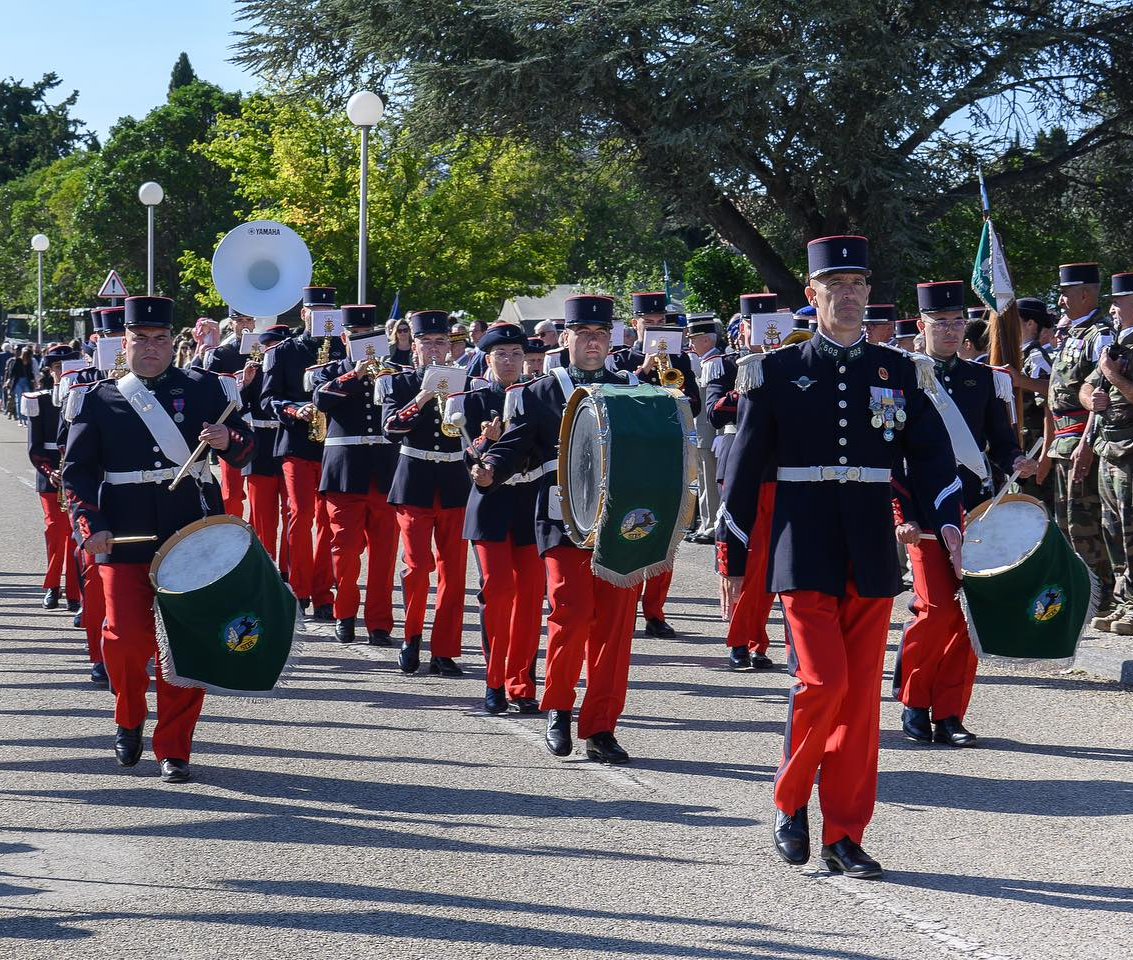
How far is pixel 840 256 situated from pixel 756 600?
435 cm

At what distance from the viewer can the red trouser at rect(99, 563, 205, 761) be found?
710 cm

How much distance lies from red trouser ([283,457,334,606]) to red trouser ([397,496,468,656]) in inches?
74.8

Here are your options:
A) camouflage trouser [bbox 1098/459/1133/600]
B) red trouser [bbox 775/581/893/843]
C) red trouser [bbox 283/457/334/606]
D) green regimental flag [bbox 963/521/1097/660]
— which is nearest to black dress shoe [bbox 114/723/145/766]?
red trouser [bbox 775/581/893/843]

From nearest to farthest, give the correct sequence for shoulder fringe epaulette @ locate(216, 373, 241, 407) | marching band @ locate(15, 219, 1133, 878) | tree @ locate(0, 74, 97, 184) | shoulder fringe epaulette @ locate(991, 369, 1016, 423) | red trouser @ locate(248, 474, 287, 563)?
marching band @ locate(15, 219, 1133, 878) < shoulder fringe epaulette @ locate(216, 373, 241, 407) < shoulder fringe epaulette @ locate(991, 369, 1016, 423) < red trouser @ locate(248, 474, 287, 563) < tree @ locate(0, 74, 97, 184)

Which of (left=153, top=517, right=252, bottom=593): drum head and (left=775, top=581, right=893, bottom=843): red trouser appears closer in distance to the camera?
(left=775, top=581, right=893, bottom=843): red trouser

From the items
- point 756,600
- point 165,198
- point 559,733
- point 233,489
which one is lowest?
point 559,733

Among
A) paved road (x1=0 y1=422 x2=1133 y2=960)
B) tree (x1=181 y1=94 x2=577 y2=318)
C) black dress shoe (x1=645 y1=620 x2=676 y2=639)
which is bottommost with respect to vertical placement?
paved road (x1=0 y1=422 x2=1133 y2=960)

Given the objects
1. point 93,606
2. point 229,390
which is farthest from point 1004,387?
point 93,606

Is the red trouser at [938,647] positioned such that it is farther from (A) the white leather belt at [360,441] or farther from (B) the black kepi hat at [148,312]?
(A) the white leather belt at [360,441]

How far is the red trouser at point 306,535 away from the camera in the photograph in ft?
38.2

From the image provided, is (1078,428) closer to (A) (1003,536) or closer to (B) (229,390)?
(A) (1003,536)

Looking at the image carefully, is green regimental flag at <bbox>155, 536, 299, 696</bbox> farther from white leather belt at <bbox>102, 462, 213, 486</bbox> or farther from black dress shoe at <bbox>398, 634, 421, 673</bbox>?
black dress shoe at <bbox>398, 634, 421, 673</bbox>

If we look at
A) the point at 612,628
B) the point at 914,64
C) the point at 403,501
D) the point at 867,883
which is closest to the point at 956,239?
the point at 914,64

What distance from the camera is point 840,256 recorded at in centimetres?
580
